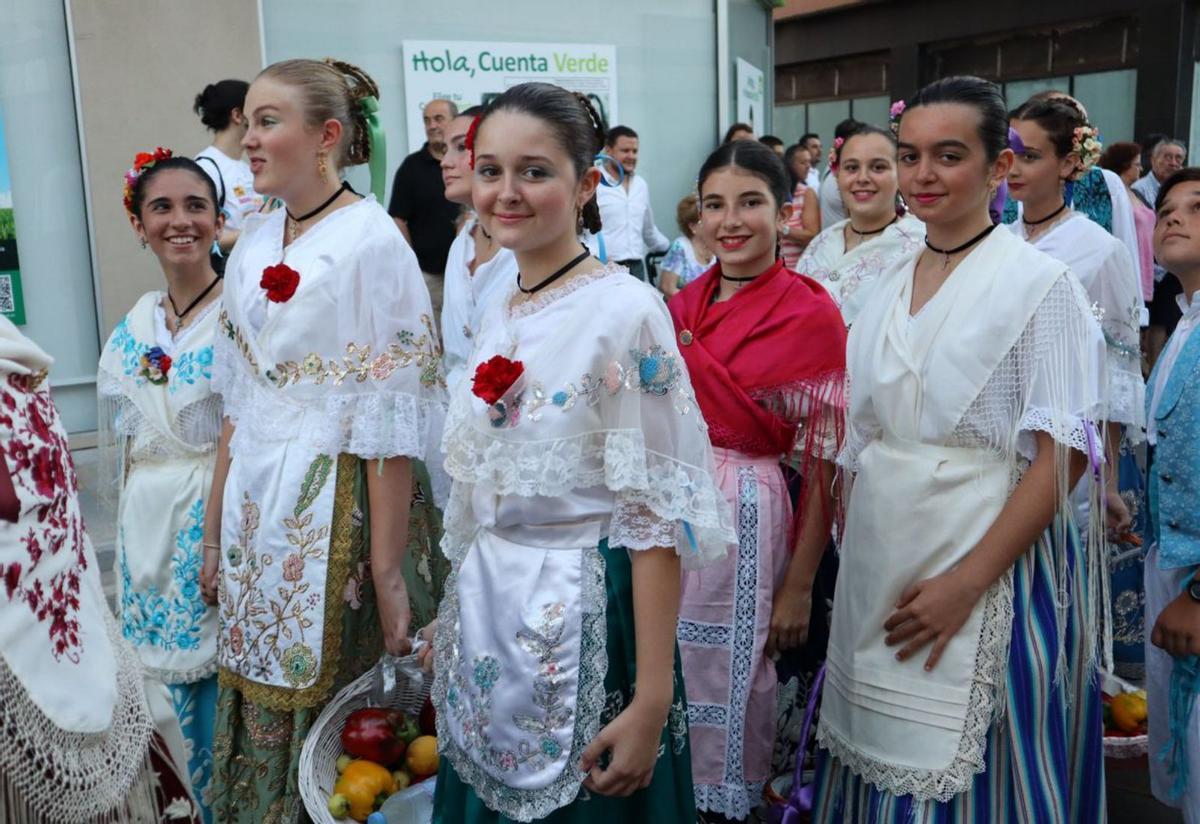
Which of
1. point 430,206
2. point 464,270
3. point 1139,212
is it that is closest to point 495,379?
point 464,270

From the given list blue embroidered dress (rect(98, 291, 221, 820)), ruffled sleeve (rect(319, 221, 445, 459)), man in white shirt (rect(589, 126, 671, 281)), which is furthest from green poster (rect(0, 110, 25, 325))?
ruffled sleeve (rect(319, 221, 445, 459))

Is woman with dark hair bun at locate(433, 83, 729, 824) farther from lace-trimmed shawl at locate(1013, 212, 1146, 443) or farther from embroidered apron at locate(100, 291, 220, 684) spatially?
lace-trimmed shawl at locate(1013, 212, 1146, 443)

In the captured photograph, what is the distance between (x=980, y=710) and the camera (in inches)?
89.3

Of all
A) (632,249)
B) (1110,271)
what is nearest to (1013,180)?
(1110,271)

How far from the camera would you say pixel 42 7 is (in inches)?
258

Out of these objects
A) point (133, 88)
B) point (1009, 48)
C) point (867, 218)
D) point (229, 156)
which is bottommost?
point (867, 218)

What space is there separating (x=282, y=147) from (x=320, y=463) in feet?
2.49

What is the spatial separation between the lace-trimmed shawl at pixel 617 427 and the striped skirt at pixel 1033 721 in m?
0.82

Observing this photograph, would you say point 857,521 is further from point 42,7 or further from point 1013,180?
point 42,7

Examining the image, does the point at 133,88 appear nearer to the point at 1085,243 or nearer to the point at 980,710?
the point at 1085,243

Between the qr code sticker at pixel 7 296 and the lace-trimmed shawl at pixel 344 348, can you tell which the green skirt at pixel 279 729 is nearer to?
the lace-trimmed shawl at pixel 344 348

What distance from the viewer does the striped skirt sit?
229 centimetres

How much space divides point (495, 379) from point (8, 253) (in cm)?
586

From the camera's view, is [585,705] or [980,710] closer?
[585,705]
